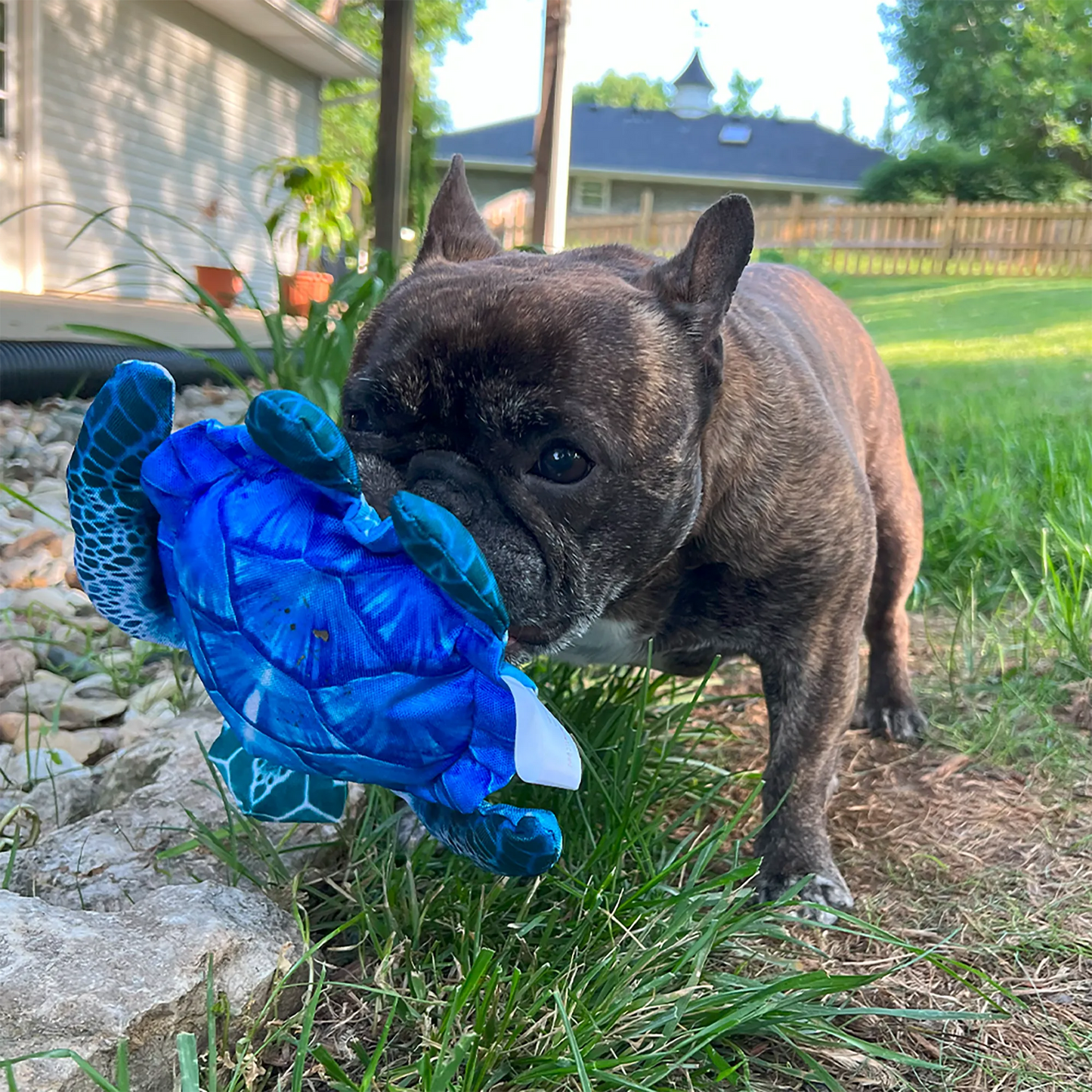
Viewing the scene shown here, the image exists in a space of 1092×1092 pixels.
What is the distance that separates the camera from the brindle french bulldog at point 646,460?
178 cm

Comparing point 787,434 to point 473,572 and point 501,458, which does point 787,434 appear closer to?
point 501,458

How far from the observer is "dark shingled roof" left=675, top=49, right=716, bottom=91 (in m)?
42.0

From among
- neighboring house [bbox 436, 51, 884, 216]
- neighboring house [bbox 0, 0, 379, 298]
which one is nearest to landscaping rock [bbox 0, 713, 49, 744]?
neighboring house [bbox 0, 0, 379, 298]

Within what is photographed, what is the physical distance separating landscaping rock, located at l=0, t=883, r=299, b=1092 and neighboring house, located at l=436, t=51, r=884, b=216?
3469 centimetres

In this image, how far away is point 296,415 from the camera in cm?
125

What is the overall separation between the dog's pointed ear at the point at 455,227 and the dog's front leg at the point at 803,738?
3.62 feet

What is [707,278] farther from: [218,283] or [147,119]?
[147,119]

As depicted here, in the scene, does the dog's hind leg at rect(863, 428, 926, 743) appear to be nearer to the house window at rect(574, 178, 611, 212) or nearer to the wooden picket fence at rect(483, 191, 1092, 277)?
the wooden picket fence at rect(483, 191, 1092, 277)

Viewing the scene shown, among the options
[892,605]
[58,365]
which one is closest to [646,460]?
[892,605]

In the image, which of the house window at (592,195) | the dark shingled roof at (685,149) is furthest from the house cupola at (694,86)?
the house window at (592,195)

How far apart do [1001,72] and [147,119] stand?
876 inches

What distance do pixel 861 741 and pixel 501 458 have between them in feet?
5.38

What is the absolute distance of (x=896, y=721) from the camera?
118 inches

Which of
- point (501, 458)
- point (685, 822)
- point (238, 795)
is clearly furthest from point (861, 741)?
point (238, 795)
